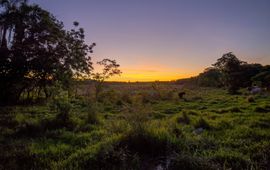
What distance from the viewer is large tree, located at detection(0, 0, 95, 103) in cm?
1777

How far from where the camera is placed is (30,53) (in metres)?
18.0

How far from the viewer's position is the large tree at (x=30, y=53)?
58.3 feet

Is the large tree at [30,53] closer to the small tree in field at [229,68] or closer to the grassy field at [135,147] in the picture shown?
the grassy field at [135,147]

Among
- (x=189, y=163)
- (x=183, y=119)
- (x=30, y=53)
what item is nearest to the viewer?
(x=189, y=163)

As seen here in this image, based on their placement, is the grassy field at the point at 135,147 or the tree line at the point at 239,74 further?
the tree line at the point at 239,74

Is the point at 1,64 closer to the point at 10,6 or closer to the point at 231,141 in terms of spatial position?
the point at 10,6

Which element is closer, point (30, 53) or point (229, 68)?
point (30, 53)

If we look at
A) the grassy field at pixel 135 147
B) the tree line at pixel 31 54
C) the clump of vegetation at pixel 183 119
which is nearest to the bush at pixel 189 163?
the grassy field at pixel 135 147

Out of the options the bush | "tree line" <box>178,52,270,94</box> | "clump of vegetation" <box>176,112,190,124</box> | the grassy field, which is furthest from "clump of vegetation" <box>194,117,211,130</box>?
"tree line" <box>178,52,270,94</box>

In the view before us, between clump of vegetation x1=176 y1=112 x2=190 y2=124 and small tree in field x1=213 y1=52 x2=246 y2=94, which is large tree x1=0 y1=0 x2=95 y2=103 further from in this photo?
small tree in field x1=213 y1=52 x2=246 y2=94

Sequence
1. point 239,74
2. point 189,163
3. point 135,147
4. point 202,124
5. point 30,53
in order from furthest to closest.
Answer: point 239,74
point 30,53
point 202,124
point 135,147
point 189,163

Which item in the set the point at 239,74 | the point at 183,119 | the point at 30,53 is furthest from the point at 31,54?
the point at 239,74

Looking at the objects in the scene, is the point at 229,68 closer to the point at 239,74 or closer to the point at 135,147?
the point at 239,74

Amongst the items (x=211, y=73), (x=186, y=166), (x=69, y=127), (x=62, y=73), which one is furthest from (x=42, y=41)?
(x=211, y=73)
